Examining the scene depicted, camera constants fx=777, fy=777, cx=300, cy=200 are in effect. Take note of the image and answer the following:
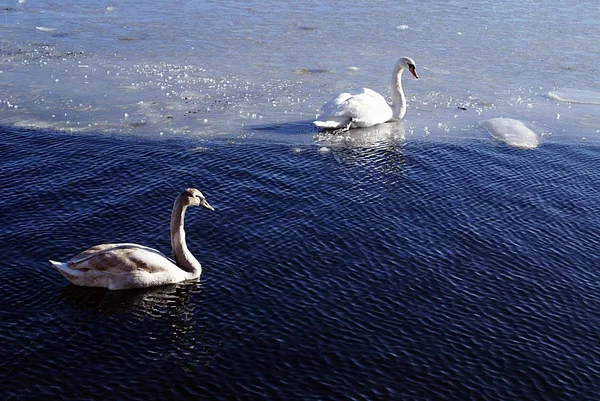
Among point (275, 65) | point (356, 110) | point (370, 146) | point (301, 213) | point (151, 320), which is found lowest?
point (151, 320)

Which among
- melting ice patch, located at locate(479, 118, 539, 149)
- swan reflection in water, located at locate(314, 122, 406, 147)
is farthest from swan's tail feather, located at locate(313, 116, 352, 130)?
melting ice patch, located at locate(479, 118, 539, 149)

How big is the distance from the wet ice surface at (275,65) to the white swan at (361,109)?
0.82m

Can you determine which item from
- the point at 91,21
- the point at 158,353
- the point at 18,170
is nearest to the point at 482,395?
the point at 158,353

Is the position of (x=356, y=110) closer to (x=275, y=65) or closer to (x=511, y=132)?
(x=511, y=132)

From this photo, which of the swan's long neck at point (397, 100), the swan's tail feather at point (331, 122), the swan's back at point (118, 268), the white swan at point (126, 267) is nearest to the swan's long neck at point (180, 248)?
the white swan at point (126, 267)

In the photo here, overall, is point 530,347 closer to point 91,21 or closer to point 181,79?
point 181,79

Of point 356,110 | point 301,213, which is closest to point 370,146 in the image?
point 356,110

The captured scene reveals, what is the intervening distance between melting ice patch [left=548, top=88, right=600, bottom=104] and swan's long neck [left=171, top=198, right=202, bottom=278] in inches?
871

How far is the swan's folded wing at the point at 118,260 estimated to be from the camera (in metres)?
20.1

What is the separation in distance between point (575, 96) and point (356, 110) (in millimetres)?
Result: 11705

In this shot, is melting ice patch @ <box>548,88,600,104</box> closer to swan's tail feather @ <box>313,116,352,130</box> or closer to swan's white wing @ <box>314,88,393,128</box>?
swan's white wing @ <box>314,88,393,128</box>

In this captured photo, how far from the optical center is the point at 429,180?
27.9 metres

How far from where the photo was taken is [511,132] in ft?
106

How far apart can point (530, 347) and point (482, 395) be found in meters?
2.55
